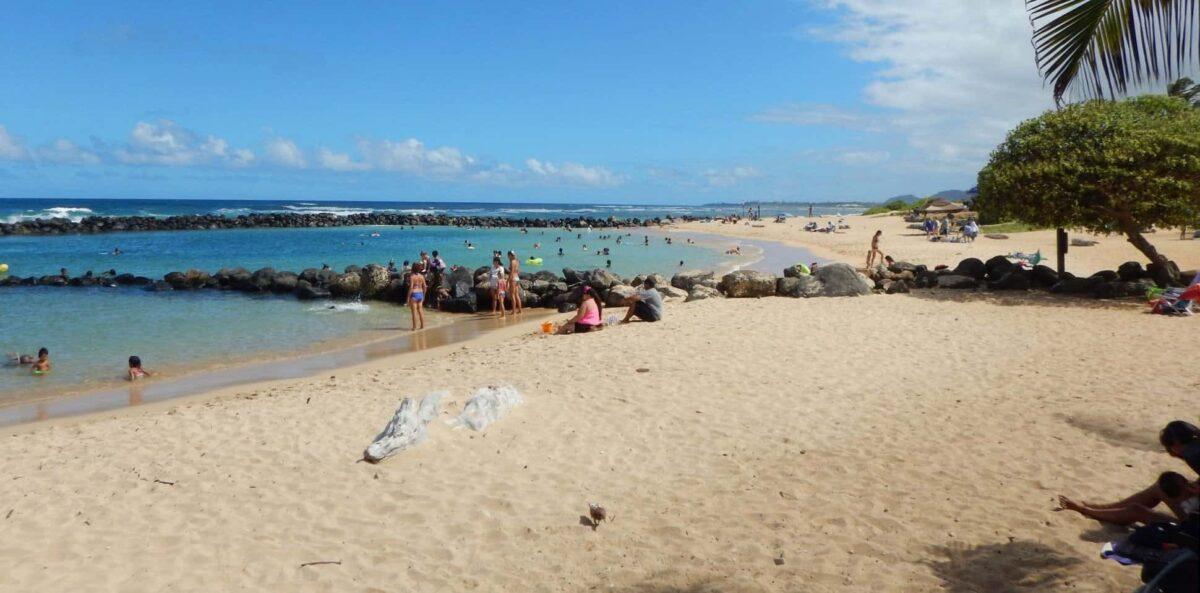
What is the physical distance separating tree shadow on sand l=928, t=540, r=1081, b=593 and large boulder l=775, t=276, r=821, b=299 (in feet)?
39.0

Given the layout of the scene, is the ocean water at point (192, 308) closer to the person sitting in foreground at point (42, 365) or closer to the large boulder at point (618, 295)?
the person sitting in foreground at point (42, 365)

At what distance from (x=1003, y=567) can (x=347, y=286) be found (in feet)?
66.6

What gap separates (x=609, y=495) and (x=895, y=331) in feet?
26.7

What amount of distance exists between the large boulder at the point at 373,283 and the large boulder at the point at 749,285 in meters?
10.8

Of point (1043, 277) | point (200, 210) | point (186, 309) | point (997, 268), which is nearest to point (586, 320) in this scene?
point (1043, 277)

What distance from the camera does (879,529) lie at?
5.08 metres

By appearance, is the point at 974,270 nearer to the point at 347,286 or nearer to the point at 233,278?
the point at 347,286

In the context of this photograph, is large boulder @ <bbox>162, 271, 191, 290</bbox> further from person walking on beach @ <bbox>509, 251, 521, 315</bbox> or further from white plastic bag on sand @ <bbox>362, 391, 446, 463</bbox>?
white plastic bag on sand @ <bbox>362, 391, 446, 463</bbox>

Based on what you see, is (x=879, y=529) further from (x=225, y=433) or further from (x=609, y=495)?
(x=225, y=433)

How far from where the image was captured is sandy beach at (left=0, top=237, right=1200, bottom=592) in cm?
474

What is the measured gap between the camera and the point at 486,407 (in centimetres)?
757

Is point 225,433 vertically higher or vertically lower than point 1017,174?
lower

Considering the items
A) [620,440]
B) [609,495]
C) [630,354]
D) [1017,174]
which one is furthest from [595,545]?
[1017,174]

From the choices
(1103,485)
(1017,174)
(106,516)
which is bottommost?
(106,516)
